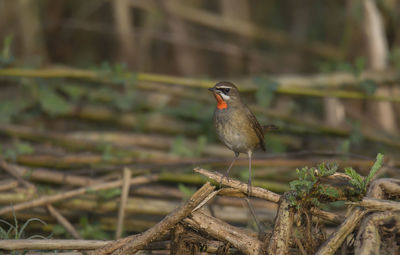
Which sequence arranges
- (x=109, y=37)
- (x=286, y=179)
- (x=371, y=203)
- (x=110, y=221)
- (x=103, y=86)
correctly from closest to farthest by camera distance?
(x=371, y=203)
(x=110, y=221)
(x=286, y=179)
(x=103, y=86)
(x=109, y=37)

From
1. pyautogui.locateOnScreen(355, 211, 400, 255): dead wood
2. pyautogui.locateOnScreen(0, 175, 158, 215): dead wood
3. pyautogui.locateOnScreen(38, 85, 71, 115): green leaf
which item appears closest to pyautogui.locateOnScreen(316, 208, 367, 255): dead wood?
pyautogui.locateOnScreen(355, 211, 400, 255): dead wood

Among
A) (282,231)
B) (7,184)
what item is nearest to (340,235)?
(282,231)

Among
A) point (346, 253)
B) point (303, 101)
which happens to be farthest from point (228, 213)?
point (303, 101)

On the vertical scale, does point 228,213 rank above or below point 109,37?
below

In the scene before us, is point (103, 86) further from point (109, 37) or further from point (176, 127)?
point (109, 37)

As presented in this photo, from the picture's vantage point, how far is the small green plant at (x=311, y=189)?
2.61 m

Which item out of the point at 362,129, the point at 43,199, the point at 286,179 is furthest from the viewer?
the point at 362,129

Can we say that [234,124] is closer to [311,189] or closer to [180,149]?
[180,149]

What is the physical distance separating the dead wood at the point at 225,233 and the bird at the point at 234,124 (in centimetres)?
133

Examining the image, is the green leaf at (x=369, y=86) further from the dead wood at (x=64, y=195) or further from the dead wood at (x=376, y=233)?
the dead wood at (x=376, y=233)

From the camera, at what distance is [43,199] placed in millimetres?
4109

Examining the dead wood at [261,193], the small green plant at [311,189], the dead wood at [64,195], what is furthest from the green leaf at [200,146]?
the small green plant at [311,189]

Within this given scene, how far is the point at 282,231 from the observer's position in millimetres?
2656

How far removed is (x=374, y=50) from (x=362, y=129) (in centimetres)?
148
